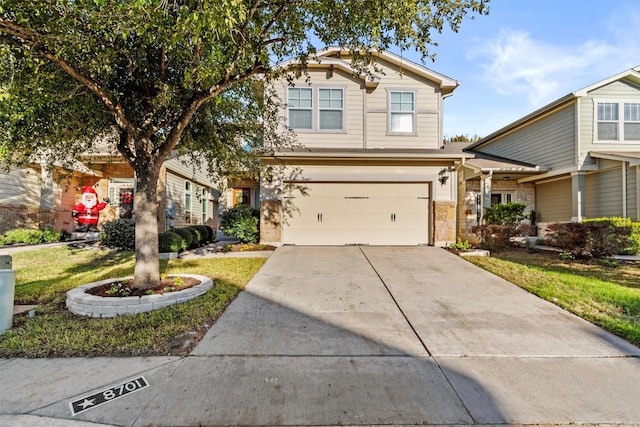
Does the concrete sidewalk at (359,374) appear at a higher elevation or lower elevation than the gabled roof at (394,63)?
lower

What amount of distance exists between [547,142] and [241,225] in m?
13.6

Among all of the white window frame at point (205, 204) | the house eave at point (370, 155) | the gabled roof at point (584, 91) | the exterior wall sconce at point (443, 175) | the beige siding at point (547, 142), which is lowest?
the white window frame at point (205, 204)

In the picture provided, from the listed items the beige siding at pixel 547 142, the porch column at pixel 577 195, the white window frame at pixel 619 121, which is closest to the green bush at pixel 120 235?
the porch column at pixel 577 195

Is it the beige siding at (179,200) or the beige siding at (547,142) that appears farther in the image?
the beige siding at (179,200)

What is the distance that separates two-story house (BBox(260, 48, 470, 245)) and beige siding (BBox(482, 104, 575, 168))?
18.1ft

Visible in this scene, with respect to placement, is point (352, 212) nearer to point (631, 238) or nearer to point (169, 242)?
point (169, 242)

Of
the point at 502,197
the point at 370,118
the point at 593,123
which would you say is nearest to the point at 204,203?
the point at 370,118

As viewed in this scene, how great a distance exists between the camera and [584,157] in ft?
40.4

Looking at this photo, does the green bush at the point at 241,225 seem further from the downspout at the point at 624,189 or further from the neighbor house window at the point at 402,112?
the downspout at the point at 624,189

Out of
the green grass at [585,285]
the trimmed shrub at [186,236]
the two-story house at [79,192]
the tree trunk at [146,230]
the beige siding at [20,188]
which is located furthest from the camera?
the two-story house at [79,192]

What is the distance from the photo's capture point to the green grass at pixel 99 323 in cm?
360

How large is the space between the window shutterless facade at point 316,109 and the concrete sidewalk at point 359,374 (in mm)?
7538

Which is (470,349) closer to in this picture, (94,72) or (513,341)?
(513,341)

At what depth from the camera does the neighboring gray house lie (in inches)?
457
